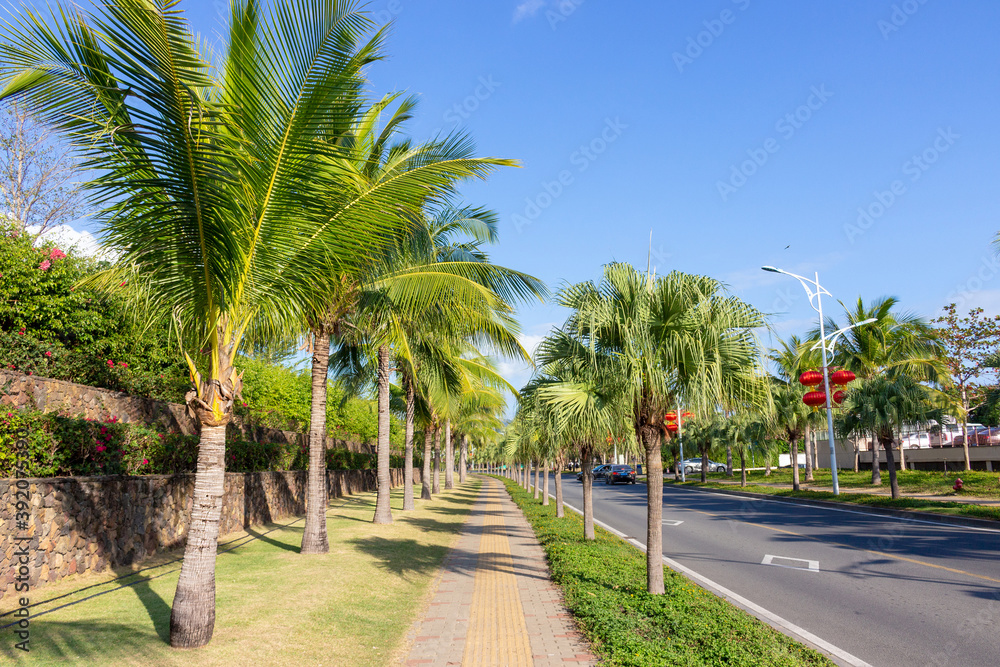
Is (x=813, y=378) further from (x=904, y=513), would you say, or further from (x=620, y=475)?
(x=620, y=475)

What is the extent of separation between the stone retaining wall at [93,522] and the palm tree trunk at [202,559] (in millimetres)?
2480

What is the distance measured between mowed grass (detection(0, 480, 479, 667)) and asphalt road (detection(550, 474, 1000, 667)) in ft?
16.0

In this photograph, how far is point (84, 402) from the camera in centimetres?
1124

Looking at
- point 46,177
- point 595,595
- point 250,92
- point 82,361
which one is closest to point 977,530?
point 595,595

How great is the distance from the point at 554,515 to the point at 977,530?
428 inches

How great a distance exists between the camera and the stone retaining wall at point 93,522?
276 inches

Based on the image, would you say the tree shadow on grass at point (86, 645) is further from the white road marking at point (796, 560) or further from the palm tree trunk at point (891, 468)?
the palm tree trunk at point (891, 468)

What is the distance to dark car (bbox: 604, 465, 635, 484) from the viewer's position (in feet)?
155

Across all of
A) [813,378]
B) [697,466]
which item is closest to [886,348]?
[813,378]

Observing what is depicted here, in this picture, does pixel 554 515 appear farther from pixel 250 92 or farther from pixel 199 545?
pixel 250 92

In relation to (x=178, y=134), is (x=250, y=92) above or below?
above

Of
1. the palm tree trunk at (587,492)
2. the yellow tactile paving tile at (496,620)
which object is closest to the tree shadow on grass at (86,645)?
the yellow tactile paving tile at (496,620)

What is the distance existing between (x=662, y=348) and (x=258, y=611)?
5518 mm

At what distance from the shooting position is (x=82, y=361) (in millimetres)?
13352
